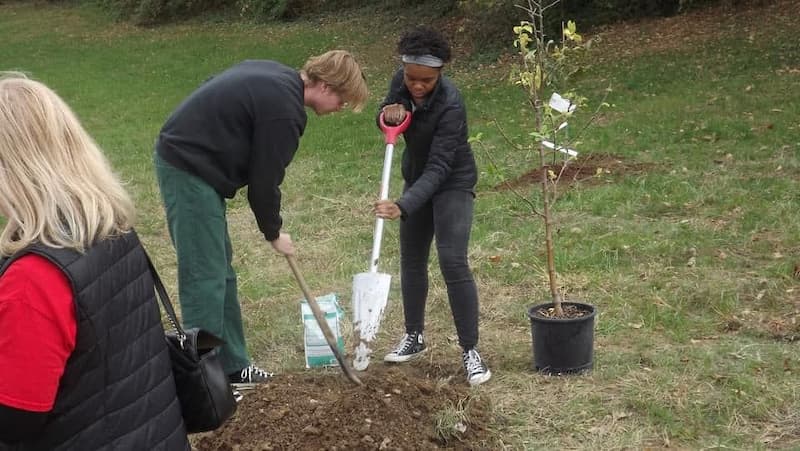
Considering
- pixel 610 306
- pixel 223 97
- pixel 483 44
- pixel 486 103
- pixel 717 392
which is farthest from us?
pixel 483 44

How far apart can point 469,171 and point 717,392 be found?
1.45 meters

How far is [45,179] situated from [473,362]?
2801mm

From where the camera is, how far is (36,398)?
1948 millimetres

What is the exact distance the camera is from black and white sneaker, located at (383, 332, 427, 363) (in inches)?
187

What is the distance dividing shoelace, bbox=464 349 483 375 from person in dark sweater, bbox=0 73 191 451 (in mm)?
2429

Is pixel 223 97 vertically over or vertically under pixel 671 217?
over

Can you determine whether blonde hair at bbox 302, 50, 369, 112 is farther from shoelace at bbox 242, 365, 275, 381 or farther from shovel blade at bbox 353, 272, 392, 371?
shoelace at bbox 242, 365, 275, 381

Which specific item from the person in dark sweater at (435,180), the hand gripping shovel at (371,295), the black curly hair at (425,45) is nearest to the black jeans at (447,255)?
the person in dark sweater at (435,180)

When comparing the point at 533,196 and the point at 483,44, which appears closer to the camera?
the point at 533,196

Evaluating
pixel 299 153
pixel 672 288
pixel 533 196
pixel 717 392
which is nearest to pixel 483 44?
pixel 299 153

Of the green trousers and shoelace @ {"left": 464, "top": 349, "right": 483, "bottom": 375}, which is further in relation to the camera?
shoelace @ {"left": 464, "top": 349, "right": 483, "bottom": 375}

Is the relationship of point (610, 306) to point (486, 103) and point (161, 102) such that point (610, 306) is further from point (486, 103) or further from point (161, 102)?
point (161, 102)

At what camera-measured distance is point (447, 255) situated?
4328 mm

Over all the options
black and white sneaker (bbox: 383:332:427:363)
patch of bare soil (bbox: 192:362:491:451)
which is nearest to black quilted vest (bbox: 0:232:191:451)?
patch of bare soil (bbox: 192:362:491:451)
